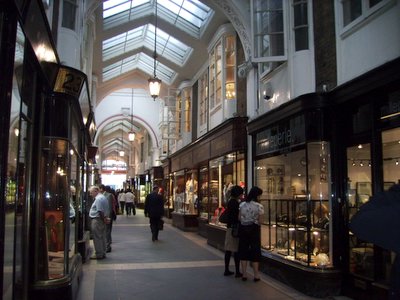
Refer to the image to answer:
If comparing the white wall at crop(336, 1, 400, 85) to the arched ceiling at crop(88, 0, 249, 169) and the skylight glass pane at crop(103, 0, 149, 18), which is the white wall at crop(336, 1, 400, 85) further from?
the skylight glass pane at crop(103, 0, 149, 18)

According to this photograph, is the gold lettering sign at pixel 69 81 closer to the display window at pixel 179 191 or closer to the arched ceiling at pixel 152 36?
the arched ceiling at pixel 152 36

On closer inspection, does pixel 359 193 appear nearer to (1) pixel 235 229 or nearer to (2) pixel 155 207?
(1) pixel 235 229

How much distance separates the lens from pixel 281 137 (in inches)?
333

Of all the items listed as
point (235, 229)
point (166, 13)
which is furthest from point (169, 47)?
point (235, 229)

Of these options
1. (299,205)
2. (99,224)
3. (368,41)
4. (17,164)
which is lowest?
(99,224)

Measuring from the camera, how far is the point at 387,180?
6070 millimetres

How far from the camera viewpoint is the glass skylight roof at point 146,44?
17.0 meters

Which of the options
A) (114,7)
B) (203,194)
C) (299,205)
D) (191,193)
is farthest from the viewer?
(191,193)

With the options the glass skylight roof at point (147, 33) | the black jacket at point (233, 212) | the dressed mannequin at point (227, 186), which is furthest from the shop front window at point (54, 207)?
the glass skylight roof at point (147, 33)

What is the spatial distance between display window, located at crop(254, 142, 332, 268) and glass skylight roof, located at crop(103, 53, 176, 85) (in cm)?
1200

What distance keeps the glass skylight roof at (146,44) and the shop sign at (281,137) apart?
25.4 feet

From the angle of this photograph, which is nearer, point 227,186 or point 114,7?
point 227,186

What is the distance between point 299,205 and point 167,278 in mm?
2686

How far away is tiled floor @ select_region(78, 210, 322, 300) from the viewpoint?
686 cm
